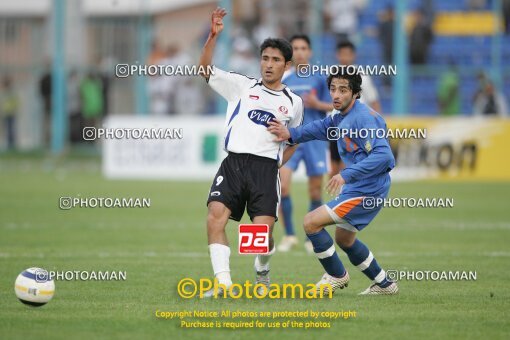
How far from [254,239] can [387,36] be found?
19.6 metres

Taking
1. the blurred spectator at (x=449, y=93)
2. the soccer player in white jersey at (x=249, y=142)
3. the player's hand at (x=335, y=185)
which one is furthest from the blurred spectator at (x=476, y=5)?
the player's hand at (x=335, y=185)

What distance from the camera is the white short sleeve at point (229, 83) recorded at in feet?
30.8

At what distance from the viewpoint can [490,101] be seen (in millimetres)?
26781

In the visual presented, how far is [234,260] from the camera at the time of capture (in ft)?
40.5

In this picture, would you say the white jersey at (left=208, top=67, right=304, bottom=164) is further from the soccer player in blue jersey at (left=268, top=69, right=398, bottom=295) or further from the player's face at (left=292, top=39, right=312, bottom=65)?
the player's face at (left=292, top=39, right=312, bottom=65)

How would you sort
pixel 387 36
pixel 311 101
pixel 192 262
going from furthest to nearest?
pixel 387 36 < pixel 311 101 < pixel 192 262

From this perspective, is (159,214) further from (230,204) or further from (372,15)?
(372,15)

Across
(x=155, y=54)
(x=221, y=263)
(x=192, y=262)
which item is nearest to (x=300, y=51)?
(x=192, y=262)

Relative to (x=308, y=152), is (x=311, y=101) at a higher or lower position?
higher

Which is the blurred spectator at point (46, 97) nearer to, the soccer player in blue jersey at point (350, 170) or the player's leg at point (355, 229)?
the soccer player in blue jersey at point (350, 170)

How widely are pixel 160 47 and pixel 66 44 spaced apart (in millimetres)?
2578

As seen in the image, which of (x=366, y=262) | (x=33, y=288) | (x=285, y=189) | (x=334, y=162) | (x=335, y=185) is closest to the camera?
(x=33, y=288)

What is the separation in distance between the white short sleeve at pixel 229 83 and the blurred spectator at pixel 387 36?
1838cm

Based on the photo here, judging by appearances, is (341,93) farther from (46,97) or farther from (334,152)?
(46,97)
